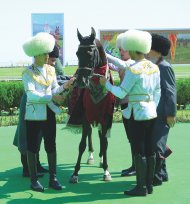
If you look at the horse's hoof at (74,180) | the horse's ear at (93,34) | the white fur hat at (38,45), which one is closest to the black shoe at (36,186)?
the horse's hoof at (74,180)

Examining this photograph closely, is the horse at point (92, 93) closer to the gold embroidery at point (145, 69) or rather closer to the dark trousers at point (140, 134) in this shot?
the gold embroidery at point (145, 69)

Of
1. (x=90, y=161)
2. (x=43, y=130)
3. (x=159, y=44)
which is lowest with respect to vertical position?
(x=90, y=161)

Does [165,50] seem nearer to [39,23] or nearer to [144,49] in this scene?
[144,49]

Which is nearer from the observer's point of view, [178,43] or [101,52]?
[101,52]

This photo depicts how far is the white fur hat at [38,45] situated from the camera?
A: 18.9ft

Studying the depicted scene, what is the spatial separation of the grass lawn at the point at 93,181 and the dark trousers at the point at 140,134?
62cm

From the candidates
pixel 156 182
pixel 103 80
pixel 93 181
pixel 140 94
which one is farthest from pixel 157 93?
pixel 93 181

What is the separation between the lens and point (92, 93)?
6426mm

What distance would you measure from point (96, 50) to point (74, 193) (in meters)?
1.88

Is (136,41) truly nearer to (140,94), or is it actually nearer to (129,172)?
(140,94)

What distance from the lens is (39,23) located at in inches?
862

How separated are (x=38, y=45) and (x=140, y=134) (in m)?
1.65

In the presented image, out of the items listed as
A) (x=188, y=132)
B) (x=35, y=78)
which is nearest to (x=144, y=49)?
(x=35, y=78)

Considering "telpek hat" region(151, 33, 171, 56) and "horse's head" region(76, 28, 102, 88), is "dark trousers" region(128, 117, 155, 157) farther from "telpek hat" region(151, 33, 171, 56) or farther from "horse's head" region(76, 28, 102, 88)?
"telpek hat" region(151, 33, 171, 56)
